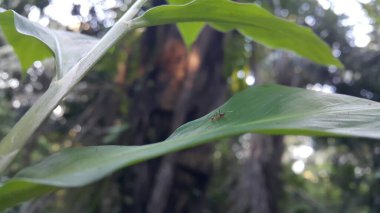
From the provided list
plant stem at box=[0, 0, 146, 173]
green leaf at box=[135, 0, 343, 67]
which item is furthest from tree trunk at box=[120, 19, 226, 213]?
plant stem at box=[0, 0, 146, 173]

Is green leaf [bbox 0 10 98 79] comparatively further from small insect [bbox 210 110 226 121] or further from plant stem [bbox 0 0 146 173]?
small insect [bbox 210 110 226 121]

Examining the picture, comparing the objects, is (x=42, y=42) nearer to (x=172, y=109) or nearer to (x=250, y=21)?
(x=250, y=21)

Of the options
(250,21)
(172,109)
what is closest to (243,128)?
(250,21)

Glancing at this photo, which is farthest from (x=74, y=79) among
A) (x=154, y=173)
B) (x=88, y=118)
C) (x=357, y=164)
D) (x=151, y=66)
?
(x=357, y=164)

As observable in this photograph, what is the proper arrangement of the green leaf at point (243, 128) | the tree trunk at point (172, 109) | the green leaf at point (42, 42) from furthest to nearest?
the tree trunk at point (172, 109)
the green leaf at point (42, 42)
the green leaf at point (243, 128)

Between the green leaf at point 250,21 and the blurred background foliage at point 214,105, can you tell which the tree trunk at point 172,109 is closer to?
the blurred background foliage at point 214,105

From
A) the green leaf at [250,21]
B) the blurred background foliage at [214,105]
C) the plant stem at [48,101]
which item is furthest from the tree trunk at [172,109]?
the plant stem at [48,101]
